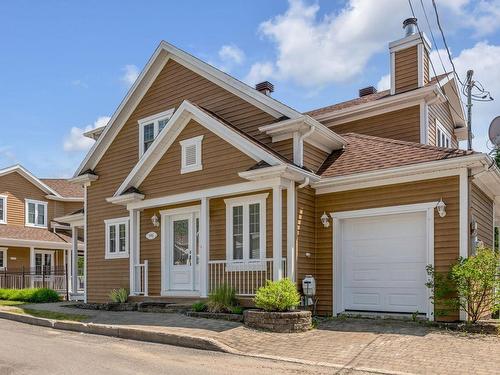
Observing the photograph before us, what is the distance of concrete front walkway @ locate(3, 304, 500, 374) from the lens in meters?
7.55

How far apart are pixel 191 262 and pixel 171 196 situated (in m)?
1.87

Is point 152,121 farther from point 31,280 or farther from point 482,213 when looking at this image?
point 31,280

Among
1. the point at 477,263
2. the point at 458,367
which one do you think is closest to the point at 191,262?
the point at 477,263

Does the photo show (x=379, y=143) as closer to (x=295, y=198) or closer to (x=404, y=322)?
(x=295, y=198)

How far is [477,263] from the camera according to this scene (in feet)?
32.8

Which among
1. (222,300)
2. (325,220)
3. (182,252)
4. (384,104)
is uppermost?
(384,104)

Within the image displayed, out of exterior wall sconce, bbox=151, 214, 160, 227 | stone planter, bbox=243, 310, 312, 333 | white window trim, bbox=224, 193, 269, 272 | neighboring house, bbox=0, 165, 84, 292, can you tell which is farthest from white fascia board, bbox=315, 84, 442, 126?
neighboring house, bbox=0, 165, 84, 292

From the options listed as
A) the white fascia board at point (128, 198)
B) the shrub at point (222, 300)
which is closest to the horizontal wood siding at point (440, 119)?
the shrub at point (222, 300)

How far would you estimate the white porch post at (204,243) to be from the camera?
13.0 m

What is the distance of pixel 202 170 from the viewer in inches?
526

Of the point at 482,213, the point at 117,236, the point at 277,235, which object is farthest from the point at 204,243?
the point at 482,213

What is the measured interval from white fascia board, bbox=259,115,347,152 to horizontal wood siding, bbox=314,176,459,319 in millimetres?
1667

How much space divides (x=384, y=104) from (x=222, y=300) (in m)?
8.24

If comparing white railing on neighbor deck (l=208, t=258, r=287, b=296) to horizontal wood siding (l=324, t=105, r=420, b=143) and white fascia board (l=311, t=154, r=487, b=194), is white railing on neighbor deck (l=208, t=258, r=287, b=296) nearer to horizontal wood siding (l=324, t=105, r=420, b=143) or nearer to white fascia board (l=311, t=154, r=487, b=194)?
white fascia board (l=311, t=154, r=487, b=194)
